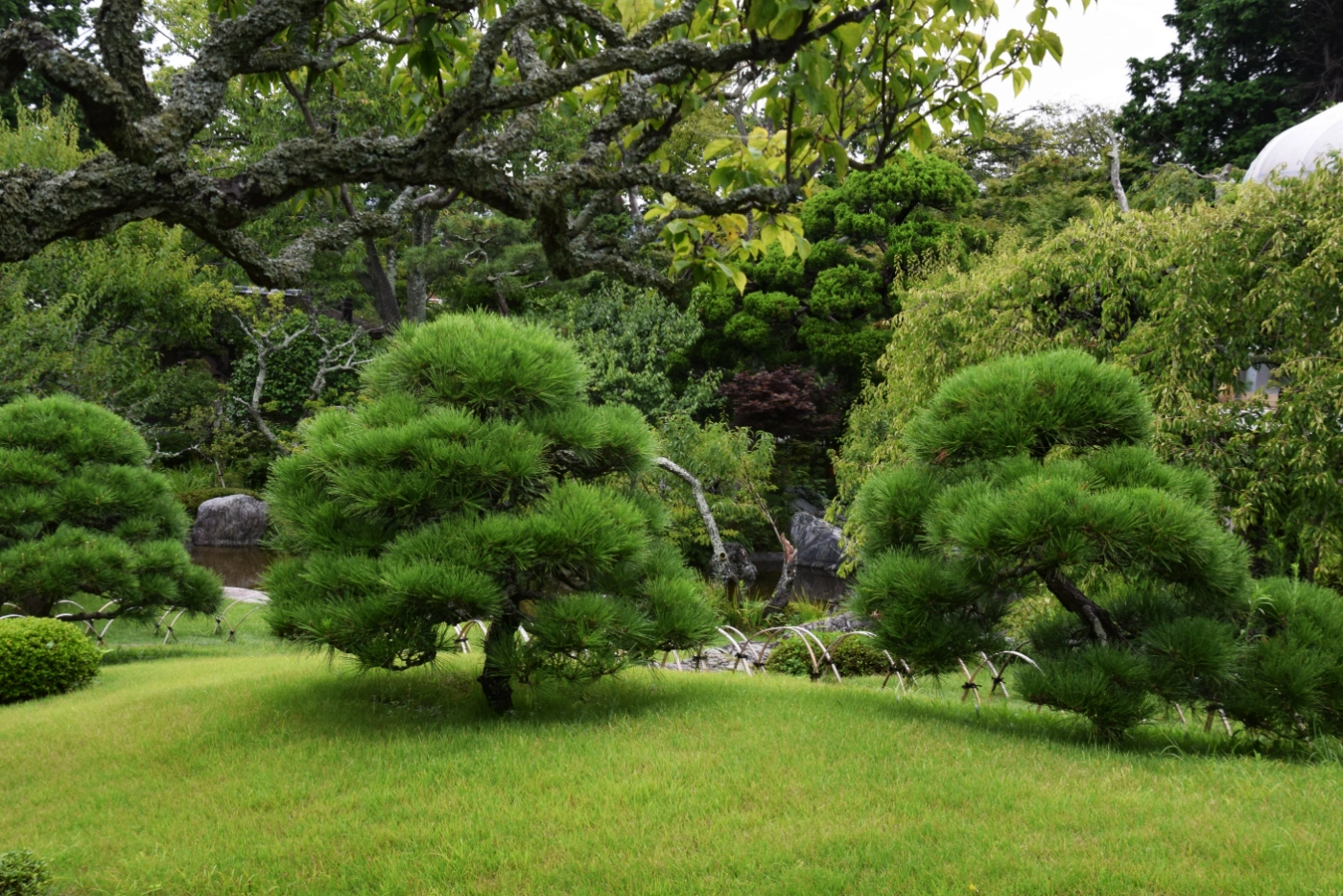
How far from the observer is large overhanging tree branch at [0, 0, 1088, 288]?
6.51ft

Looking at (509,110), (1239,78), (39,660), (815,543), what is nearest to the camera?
(509,110)

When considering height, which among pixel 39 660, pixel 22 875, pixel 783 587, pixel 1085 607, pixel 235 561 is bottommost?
pixel 235 561

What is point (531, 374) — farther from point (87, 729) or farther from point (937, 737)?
point (87, 729)

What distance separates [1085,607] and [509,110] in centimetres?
338

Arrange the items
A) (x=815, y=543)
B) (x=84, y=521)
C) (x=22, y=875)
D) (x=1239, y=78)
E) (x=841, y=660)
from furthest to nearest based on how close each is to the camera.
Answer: (x=1239, y=78), (x=815, y=543), (x=841, y=660), (x=84, y=521), (x=22, y=875)

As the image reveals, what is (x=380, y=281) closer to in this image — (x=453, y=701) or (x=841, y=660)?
(x=841, y=660)

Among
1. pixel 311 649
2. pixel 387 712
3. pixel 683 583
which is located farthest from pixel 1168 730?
pixel 311 649

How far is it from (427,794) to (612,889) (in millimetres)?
1055

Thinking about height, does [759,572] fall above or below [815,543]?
below

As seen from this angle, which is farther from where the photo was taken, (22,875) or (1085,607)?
(1085,607)

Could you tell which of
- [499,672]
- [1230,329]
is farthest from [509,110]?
[1230,329]

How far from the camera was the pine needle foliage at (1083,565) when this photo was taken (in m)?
3.83

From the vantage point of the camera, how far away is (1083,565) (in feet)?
14.0

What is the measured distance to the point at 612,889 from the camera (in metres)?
2.62
